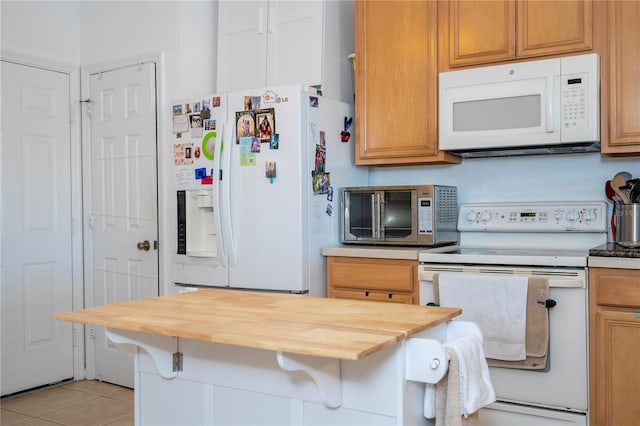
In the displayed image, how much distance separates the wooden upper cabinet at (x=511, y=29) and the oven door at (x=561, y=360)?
107cm

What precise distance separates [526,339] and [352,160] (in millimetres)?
1448

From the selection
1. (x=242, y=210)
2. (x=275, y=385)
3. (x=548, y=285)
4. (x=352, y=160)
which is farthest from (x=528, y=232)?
(x=275, y=385)

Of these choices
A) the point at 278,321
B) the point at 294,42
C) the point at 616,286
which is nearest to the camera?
the point at 278,321

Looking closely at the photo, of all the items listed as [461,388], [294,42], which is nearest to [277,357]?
[461,388]

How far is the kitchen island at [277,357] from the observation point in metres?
1.39

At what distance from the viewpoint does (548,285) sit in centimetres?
260

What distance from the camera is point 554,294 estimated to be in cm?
263

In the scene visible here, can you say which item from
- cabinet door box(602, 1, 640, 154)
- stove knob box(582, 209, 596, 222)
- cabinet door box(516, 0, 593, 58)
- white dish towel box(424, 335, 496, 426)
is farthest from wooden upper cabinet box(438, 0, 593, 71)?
white dish towel box(424, 335, 496, 426)

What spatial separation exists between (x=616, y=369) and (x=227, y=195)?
1978 millimetres

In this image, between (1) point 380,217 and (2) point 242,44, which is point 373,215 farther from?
(2) point 242,44

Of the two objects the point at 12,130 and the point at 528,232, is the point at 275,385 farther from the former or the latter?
the point at 12,130

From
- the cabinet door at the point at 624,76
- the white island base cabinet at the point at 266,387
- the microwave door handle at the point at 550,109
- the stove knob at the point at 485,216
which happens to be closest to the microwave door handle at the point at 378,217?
the stove knob at the point at 485,216

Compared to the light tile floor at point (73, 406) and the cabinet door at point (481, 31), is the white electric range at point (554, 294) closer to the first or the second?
the cabinet door at point (481, 31)

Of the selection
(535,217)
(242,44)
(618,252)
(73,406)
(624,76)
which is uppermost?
(242,44)
